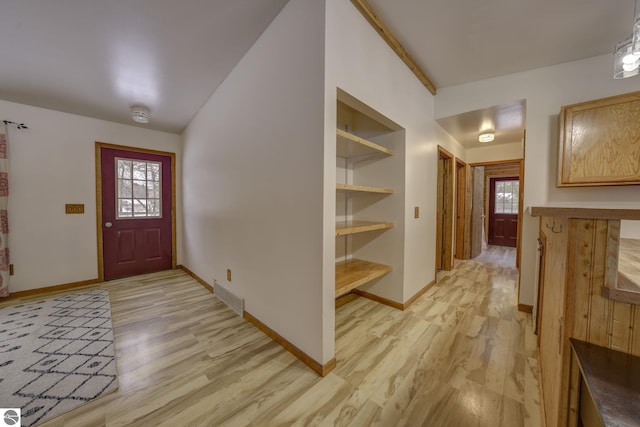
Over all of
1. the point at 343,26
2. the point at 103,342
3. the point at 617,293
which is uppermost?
the point at 343,26

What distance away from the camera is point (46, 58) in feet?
6.68

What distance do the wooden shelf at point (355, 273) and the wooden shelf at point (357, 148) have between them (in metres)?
1.19

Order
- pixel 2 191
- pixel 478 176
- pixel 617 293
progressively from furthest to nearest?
pixel 478 176, pixel 2 191, pixel 617 293

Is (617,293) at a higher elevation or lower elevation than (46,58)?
lower

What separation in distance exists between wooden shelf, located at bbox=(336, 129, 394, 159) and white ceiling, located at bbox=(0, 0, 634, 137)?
0.96m

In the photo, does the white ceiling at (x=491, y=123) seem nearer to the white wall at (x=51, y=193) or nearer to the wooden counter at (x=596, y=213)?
the wooden counter at (x=596, y=213)

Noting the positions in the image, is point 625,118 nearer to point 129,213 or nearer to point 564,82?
point 564,82

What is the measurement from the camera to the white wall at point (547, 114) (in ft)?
6.82

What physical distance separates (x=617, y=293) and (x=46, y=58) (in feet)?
13.1

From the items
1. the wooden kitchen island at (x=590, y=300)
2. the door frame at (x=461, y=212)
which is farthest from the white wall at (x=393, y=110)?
the wooden kitchen island at (x=590, y=300)

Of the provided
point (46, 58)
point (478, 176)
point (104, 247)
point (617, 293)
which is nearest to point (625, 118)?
point (617, 293)

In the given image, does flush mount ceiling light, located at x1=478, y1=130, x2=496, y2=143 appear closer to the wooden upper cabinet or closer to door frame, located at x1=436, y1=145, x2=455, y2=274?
door frame, located at x1=436, y1=145, x2=455, y2=274

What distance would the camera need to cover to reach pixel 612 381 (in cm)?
60

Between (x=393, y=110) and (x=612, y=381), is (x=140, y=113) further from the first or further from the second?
(x=612, y=381)
